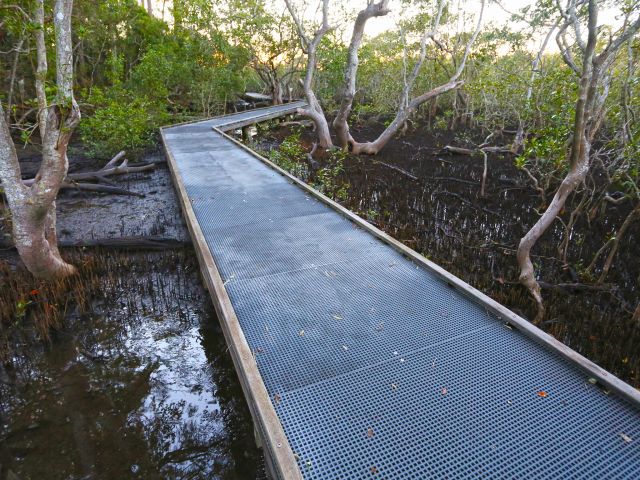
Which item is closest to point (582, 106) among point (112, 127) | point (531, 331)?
point (531, 331)

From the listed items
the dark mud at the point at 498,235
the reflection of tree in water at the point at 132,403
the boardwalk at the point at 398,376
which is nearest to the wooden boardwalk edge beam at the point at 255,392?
the boardwalk at the point at 398,376

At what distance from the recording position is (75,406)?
3.06m

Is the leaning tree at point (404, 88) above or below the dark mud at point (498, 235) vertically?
above

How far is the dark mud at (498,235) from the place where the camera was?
3.97m

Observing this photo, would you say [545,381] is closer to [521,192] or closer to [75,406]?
[75,406]

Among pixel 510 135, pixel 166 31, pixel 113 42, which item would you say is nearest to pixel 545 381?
pixel 510 135

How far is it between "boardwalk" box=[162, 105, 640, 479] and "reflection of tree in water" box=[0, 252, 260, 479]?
0.73 meters

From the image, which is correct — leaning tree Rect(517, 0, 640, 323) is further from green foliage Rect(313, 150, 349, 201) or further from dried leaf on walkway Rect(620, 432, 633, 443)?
green foliage Rect(313, 150, 349, 201)

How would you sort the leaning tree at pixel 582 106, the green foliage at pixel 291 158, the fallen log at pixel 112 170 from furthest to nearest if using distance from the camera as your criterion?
the green foliage at pixel 291 158 < the fallen log at pixel 112 170 < the leaning tree at pixel 582 106

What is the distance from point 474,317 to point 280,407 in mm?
1602

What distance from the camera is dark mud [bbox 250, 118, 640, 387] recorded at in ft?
13.0

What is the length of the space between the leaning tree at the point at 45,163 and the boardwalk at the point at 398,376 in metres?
1.57

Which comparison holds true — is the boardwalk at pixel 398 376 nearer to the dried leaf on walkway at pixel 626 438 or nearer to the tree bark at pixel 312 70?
the dried leaf on walkway at pixel 626 438

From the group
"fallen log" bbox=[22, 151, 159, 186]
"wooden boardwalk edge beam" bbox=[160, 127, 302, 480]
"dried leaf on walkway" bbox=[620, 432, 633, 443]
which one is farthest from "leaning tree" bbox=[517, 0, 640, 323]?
"fallen log" bbox=[22, 151, 159, 186]
